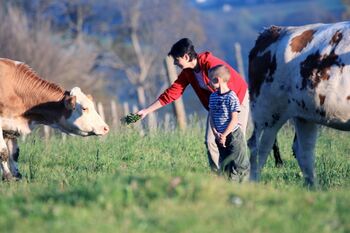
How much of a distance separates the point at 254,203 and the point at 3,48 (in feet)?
121

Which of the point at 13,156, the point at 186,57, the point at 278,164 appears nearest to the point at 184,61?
the point at 186,57

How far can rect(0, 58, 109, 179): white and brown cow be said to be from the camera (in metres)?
12.6

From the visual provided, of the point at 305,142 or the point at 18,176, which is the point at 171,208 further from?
the point at 18,176

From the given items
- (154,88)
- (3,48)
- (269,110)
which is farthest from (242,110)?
(154,88)

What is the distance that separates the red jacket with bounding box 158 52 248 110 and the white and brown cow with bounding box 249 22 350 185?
712 millimetres

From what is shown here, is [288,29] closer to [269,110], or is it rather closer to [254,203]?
[269,110]

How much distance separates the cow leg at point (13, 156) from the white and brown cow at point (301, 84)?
3488 millimetres

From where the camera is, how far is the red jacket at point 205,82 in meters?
10.5

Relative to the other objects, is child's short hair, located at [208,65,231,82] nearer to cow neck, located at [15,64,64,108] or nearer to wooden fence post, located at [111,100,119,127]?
cow neck, located at [15,64,64,108]

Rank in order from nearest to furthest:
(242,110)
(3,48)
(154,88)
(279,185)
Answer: (279,185), (242,110), (3,48), (154,88)

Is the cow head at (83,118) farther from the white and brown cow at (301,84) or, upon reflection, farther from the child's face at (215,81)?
the child's face at (215,81)

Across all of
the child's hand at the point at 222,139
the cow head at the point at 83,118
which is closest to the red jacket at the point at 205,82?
the child's hand at the point at 222,139

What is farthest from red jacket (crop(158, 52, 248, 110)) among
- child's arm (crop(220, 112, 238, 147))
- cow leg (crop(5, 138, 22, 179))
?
cow leg (crop(5, 138, 22, 179))

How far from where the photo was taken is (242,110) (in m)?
10.5
